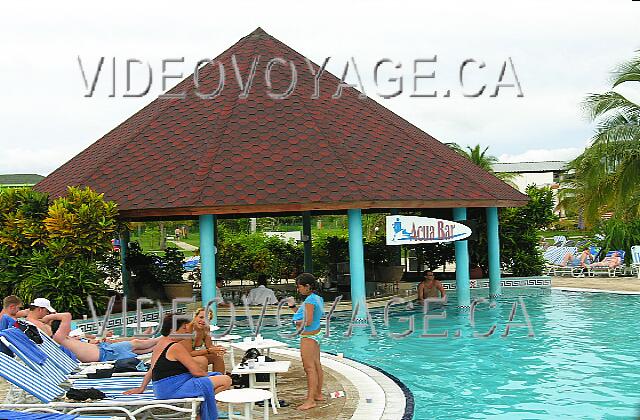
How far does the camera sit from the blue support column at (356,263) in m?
17.6

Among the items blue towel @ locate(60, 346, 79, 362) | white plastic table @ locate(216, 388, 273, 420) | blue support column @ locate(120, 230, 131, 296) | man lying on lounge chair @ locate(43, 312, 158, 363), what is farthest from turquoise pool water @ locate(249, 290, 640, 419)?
blue support column @ locate(120, 230, 131, 296)

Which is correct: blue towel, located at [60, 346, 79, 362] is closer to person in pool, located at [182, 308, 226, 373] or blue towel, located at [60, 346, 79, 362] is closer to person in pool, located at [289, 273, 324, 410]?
person in pool, located at [182, 308, 226, 373]

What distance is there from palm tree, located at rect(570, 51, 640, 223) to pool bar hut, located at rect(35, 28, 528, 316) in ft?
10.4

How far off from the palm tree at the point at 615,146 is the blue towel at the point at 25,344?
19351mm

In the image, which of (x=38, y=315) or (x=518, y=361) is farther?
(x=518, y=361)

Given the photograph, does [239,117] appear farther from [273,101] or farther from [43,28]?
[43,28]

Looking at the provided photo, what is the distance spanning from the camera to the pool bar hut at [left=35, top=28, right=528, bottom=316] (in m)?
17.4

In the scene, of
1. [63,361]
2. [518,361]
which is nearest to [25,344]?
[63,361]

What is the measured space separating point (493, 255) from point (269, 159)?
8366 millimetres

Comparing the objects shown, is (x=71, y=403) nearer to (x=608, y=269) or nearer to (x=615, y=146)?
(x=615, y=146)

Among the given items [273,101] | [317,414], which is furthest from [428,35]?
[317,414]

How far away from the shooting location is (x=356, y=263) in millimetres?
17688

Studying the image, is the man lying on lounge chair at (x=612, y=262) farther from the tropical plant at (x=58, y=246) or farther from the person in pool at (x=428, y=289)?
the tropical plant at (x=58, y=246)

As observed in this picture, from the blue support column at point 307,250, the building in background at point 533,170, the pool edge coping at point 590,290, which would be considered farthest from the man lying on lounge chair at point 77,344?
the building in background at point 533,170
